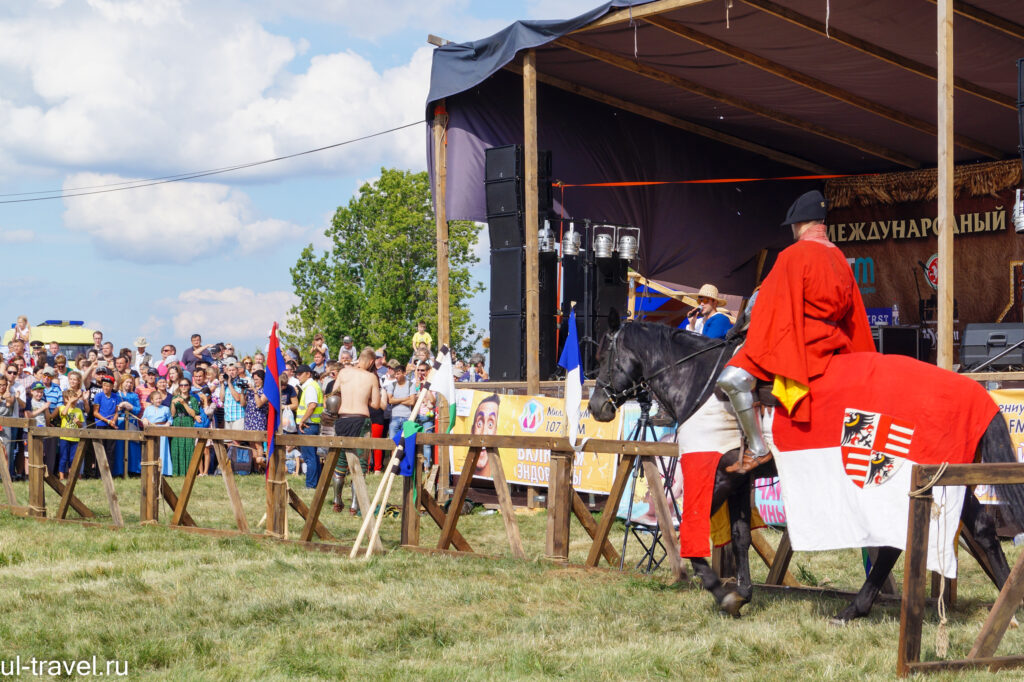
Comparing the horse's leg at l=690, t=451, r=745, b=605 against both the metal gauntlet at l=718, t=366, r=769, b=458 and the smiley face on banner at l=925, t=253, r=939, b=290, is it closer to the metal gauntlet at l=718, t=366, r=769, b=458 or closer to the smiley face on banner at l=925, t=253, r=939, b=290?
the metal gauntlet at l=718, t=366, r=769, b=458

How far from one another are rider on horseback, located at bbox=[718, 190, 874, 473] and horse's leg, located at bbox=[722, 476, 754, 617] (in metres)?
0.51

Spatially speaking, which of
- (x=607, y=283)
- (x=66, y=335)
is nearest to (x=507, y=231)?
(x=607, y=283)

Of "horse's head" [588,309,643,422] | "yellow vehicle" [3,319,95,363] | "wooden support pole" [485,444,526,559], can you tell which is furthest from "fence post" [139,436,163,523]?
"yellow vehicle" [3,319,95,363]

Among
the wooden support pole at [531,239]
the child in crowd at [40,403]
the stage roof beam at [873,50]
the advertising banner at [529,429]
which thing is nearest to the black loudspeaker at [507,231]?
the wooden support pole at [531,239]

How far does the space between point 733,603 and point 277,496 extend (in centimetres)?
478

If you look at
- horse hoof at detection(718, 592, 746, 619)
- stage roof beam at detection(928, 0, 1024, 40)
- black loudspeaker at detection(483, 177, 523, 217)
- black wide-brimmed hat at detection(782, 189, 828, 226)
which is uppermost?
stage roof beam at detection(928, 0, 1024, 40)

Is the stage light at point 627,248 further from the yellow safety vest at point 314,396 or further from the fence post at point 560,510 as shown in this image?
the fence post at point 560,510

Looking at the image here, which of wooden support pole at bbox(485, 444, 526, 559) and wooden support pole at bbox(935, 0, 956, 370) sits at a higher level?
wooden support pole at bbox(935, 0, 956, 370)

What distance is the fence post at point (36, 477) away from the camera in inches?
444

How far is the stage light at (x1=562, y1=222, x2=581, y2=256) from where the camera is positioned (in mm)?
14555

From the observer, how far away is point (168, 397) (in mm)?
16703

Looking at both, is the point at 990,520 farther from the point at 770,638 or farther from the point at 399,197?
the point at 399,197

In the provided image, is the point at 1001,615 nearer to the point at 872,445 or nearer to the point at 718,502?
the point at 872,445

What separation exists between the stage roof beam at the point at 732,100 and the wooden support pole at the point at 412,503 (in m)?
7.23
